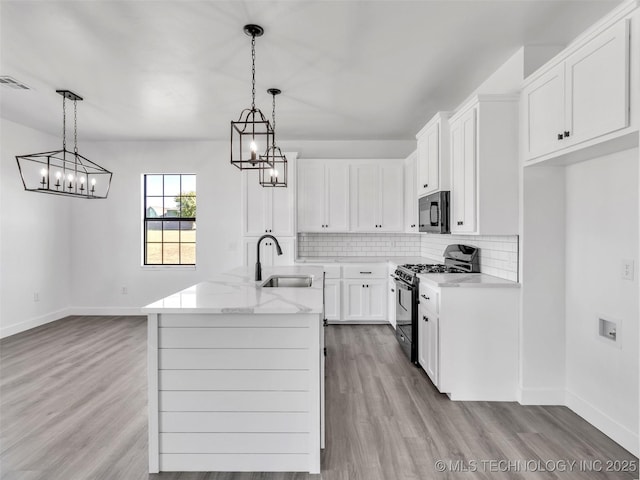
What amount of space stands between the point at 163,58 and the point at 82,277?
13.6ft

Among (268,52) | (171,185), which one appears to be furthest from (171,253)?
(268,52)

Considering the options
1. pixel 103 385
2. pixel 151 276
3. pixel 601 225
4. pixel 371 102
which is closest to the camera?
pixel 601 225

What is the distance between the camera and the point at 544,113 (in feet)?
8.07

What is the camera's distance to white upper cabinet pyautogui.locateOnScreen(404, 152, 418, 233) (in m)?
4.91

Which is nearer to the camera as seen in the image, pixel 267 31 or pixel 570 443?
pixel 570 443

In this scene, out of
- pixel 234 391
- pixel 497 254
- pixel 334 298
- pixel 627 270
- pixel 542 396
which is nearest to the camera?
pixel 234 391

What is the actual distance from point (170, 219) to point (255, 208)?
1.57 m

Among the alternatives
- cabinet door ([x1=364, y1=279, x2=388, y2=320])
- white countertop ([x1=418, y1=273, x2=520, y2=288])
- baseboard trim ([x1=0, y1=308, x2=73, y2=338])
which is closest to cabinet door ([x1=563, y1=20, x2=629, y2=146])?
white countertop ([x1=418, y1=273, x2=520, y2=288])

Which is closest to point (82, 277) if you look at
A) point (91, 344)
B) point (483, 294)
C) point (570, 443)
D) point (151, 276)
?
point (151, 276)

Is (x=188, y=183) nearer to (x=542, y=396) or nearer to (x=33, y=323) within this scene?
(x=33, y=323)

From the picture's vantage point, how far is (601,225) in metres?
2.41

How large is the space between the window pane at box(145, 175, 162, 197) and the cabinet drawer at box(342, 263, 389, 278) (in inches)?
125

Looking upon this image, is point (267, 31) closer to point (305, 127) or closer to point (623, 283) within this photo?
point (305, 127)

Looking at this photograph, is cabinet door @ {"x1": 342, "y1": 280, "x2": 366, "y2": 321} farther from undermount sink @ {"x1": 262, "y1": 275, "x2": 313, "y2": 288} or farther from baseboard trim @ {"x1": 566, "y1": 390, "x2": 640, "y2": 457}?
baseboard trim @ {"x1": 566, "y1": 390, "x2": 640, "y2": 457}
